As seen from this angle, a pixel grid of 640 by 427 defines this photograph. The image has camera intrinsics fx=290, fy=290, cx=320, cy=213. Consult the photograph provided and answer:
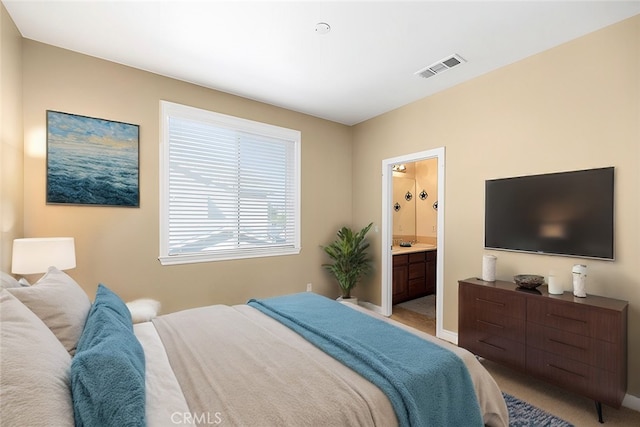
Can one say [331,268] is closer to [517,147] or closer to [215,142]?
[215,142]

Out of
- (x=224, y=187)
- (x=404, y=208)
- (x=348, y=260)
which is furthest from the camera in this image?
(x=404, y=208)

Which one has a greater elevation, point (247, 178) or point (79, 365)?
point (247, 178)

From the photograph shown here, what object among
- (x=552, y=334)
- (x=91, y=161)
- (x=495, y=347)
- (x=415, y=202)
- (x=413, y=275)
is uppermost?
(x=91, y=161)

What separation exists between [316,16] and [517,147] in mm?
2198

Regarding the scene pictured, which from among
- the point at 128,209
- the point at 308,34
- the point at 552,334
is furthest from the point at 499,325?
the point at 128,209

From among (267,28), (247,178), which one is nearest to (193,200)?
(247,178)

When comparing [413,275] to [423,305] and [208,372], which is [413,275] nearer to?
[423,305]

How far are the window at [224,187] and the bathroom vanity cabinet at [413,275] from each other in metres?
1.67

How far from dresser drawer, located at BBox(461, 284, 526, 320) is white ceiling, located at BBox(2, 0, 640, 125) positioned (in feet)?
6.62

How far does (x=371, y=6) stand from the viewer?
2.06m

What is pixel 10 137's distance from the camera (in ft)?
7.07

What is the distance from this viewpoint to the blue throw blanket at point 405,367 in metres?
1.26

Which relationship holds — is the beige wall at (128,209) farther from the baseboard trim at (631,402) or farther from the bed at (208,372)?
the baseboard trim at (631,402)

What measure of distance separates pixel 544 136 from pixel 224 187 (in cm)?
334
